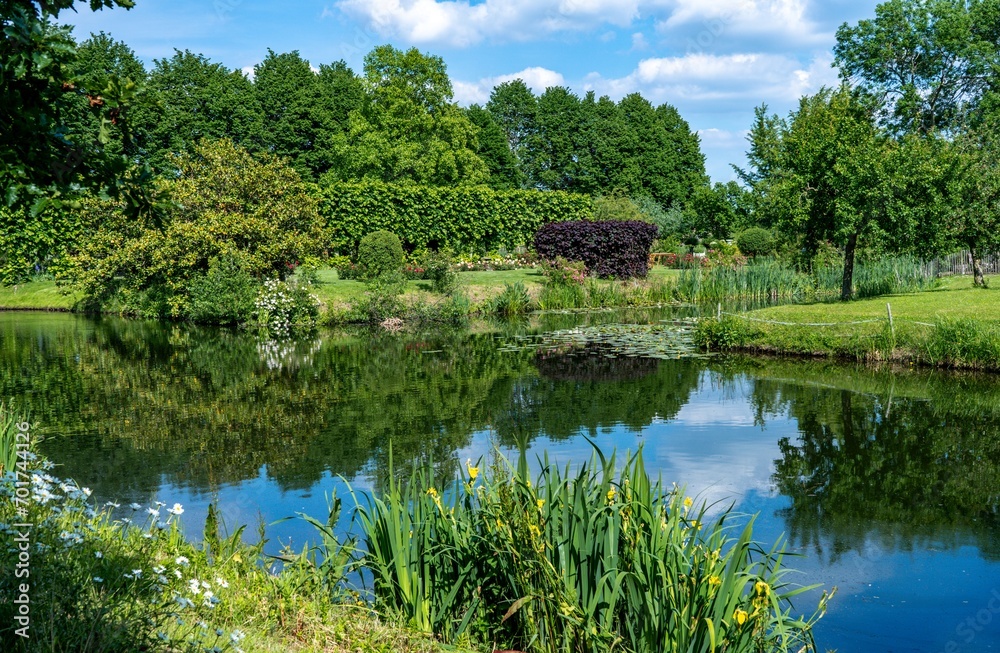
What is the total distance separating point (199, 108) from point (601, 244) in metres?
28.4

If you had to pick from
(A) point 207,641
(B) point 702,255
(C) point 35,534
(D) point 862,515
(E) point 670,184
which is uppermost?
(E) point 670,184

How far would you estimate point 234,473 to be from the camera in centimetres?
966

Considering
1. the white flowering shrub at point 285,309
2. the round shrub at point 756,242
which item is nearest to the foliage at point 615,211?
the round shrub at point 756,242

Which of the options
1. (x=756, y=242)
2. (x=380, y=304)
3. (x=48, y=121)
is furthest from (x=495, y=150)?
(x=48, y=121)

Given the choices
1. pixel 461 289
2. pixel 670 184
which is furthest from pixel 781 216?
pixel 670 184

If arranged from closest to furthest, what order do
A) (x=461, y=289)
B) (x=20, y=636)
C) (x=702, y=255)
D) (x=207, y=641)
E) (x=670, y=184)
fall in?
(x=20, y=636)
(x=207, y=641)
(x=461, y=289)
(x=702, y=255)
(x=670, y=184)

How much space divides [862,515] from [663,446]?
297 cm

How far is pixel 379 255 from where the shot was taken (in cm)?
2769

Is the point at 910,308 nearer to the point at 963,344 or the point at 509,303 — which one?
the point at 963,344

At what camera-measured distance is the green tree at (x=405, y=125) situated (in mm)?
40750

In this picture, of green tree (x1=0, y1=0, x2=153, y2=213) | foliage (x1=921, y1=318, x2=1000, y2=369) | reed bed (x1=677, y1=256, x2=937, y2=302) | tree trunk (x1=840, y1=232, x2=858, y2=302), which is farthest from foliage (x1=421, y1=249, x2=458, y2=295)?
green tree (x1=0, y1=0, x2=153, y2=213)

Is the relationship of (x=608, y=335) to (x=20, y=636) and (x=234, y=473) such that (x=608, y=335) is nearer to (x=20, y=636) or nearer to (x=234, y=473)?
(x=234, y=473)

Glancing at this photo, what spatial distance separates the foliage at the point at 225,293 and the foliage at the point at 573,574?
2149cm

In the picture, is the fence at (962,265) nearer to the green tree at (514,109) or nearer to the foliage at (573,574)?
the green tree at (514,109)
